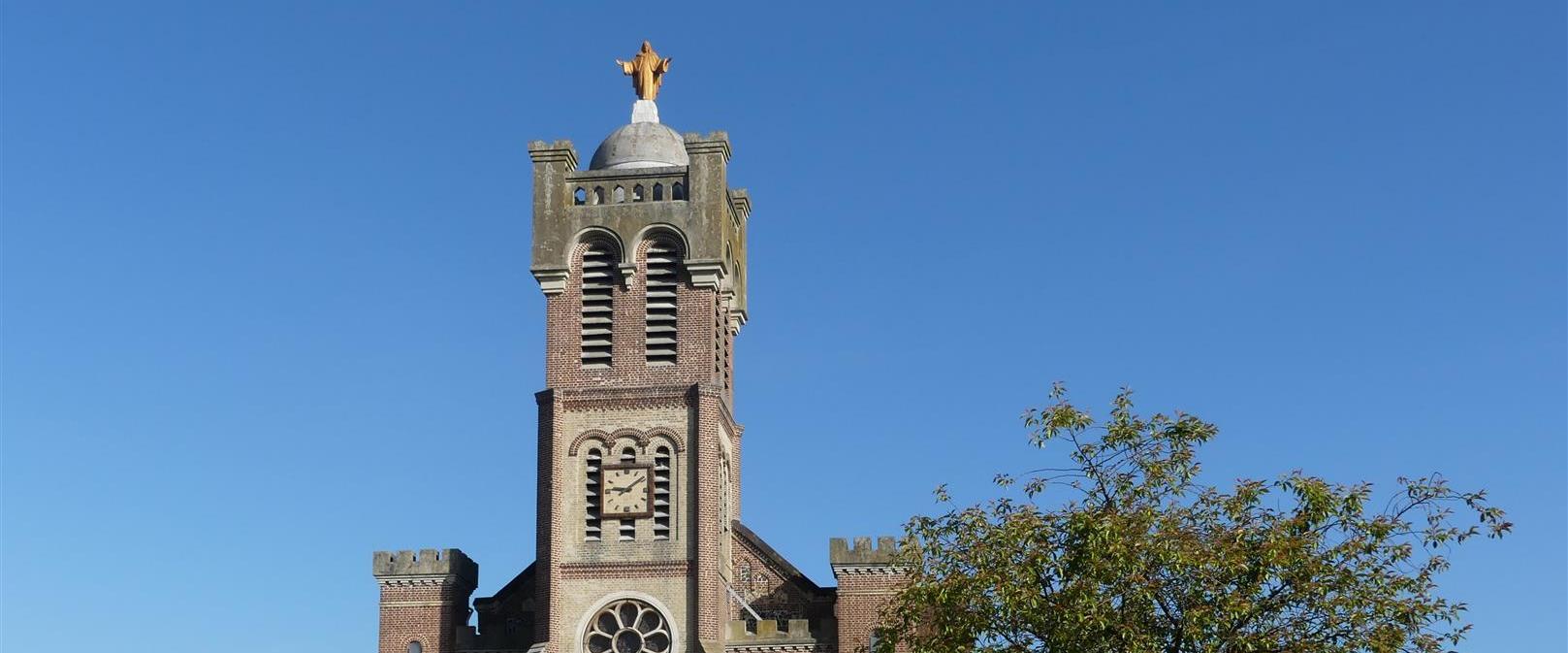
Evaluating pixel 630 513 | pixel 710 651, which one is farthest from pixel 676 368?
pixel 710 651

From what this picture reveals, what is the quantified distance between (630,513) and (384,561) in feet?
20.2

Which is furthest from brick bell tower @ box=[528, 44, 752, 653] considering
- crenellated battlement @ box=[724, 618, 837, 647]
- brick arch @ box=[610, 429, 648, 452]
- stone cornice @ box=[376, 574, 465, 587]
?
stone cornice @ box=[376, 574, 465, 587]

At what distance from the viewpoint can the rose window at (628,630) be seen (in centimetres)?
4775

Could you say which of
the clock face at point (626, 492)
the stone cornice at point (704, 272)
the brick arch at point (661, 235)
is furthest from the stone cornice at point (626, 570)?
the brick arch at point (661, 235)

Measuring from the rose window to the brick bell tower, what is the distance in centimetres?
3

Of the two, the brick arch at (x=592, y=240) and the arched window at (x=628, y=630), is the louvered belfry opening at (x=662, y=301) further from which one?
the arched window at (x=628, y=630)

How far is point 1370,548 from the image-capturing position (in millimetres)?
32250

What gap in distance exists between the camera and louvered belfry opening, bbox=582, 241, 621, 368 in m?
49.7

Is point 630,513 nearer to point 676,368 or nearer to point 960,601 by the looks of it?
point 676,368

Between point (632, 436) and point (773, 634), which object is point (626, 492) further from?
point (773, 634)

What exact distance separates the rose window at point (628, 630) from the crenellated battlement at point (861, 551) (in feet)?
14.1

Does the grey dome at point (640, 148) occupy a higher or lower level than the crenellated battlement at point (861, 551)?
higher

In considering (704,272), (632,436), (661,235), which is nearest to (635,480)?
(632,436)

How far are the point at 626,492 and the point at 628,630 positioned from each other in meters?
3.20
